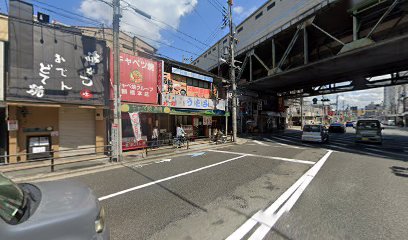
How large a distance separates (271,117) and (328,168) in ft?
90.2

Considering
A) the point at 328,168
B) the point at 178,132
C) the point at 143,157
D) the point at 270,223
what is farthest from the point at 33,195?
the point at 178,132

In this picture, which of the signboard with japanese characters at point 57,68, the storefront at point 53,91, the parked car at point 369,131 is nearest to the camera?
the signboard with japanese characters at point 57,68

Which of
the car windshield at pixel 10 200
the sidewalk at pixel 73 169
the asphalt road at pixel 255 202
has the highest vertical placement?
the car windshield at pixel 10 200

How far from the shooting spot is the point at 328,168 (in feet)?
28.0

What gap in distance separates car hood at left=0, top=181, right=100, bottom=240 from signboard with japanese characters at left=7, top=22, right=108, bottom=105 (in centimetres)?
975

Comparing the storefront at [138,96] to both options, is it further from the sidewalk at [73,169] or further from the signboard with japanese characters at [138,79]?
the sidewalk at [73,169]

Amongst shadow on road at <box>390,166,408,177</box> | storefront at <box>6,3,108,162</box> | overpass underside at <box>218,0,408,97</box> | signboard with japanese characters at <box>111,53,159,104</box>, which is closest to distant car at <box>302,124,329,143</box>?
overpass underside at <box>218,0,408,97</box>

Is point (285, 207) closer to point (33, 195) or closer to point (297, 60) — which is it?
point (33, 195)

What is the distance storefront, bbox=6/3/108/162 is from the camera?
9469 mm

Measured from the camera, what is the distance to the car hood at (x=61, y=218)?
178cm

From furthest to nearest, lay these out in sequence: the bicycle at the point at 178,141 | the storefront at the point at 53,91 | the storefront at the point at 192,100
Result: the storefront at the point at 192,100, the bicycle at the point at 178,141, the storefront at the point at 53,91

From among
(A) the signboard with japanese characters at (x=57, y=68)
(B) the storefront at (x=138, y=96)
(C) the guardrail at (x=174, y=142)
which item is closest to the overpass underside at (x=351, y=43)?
(C) the guardrail at (x=174, y=142)

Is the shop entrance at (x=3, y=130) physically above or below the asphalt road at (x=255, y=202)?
above

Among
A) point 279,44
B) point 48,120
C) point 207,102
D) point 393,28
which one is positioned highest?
point 279,44
